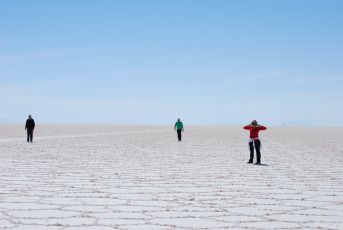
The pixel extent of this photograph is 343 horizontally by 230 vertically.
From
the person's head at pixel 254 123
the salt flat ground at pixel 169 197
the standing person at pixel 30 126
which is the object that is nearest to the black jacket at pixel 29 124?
the standing person at pixel 30 126

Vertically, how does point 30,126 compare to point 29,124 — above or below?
below

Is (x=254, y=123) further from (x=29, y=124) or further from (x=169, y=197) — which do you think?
(x=29, y=124)

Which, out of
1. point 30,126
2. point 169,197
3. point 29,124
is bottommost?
point 169,197

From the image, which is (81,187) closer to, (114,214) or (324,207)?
(114,214)

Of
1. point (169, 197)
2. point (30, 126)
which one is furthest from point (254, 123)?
point (30, 126)

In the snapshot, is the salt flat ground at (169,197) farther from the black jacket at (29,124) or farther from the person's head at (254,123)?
the black jacket at (29,124)

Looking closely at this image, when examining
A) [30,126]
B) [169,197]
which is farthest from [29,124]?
[169,197]

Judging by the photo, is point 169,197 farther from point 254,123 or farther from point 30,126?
point 30,126

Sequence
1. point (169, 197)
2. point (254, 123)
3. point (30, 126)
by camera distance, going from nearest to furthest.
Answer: point (169, 197)
point (254, 123)
point (30, 126)

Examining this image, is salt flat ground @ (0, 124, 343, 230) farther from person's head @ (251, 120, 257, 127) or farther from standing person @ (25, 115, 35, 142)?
standing person @ (25, 115, 35, 142)

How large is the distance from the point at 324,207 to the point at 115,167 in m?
5.95

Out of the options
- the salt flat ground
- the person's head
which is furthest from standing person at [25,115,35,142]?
the person's head

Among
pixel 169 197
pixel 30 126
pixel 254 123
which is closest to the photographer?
pixel 169 197

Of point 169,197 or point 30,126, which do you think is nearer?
point 169,197
